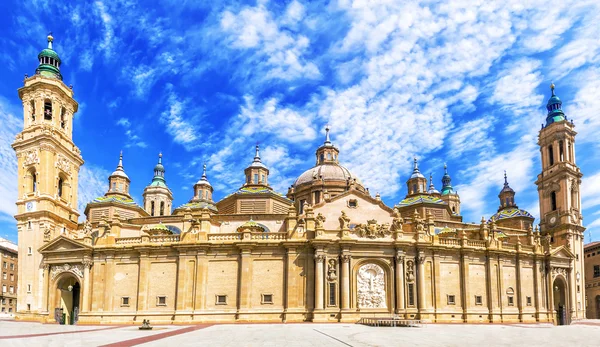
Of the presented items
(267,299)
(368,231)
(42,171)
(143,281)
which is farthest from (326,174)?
(42,171)

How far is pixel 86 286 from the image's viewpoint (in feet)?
160

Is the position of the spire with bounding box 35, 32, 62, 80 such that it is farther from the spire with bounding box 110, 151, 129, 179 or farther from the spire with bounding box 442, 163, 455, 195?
the spire with bounding box 442, 163, 455, 195

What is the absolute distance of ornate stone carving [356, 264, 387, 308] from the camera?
157ft

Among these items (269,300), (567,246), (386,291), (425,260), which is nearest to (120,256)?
(269,300)

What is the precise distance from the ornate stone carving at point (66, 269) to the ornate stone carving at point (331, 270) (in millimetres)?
23873

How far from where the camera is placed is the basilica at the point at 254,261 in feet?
155

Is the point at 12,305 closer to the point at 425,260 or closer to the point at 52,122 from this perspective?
the point at 52,122

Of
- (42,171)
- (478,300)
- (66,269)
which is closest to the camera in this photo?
(66,269)

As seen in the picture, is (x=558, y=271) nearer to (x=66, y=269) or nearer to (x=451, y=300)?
(x=451, y=300)

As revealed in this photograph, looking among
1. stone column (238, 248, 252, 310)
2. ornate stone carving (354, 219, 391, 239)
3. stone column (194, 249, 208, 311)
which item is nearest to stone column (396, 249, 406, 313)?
ornate stone carving (354, 219, 391, 239)

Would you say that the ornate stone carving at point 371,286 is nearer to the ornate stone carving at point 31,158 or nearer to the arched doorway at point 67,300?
the arched doorway at point 67,300

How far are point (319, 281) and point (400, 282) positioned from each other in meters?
7.89

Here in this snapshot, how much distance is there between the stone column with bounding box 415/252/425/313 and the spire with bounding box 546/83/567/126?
39.0 meters

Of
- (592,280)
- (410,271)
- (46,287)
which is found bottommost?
(592,280)
